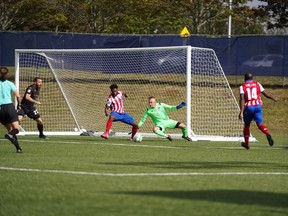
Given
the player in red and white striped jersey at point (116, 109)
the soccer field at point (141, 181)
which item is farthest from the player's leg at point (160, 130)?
the soccer field at point (141, 181)

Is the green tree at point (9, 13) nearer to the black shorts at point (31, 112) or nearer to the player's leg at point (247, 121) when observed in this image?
the black shorts at point (31, 112)

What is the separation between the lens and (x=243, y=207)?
9594 mm

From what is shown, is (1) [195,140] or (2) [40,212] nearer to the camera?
(2) [40,212]

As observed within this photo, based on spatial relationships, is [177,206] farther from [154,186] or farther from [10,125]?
[10,125]

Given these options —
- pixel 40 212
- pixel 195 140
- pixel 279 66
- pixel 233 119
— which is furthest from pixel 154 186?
pixel 279 66

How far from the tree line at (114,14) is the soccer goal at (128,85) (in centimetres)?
1653

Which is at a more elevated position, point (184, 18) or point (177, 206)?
point (184, 18)

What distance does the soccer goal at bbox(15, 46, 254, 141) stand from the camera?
975 inches

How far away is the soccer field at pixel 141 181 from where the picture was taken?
31.0 feet

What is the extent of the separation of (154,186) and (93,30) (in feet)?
119

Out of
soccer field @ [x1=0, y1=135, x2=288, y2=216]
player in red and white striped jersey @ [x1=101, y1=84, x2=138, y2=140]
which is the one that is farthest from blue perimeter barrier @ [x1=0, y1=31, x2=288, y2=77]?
soccer field @ [x1=0, y1=135, x2=288, y2=216]

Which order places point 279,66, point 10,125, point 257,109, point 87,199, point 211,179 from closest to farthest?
point 87,199 → point 211,179 → point 10,125 → point 257,109 → point 279,66

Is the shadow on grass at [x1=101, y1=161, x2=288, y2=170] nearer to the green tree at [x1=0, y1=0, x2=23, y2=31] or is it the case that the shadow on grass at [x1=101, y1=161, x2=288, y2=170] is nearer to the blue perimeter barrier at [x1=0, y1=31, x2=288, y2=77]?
the blue perimeter barrier at [x1=0, y1=31, x2=288, y2=77]

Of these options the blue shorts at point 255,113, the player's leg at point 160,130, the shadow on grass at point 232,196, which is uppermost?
the blue shorts at point 255,113
